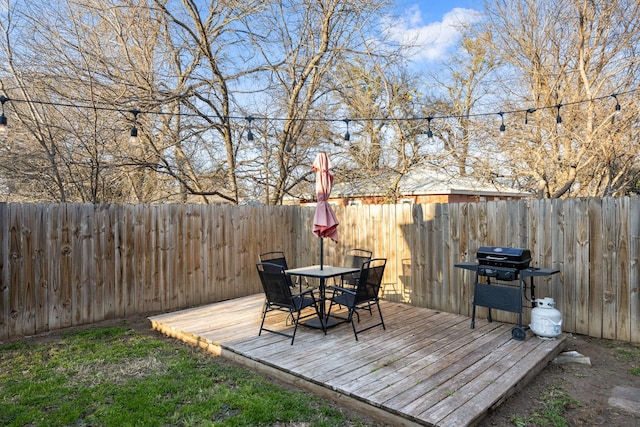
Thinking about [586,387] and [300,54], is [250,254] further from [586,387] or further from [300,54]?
[586,387]

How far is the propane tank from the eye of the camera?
391 cm

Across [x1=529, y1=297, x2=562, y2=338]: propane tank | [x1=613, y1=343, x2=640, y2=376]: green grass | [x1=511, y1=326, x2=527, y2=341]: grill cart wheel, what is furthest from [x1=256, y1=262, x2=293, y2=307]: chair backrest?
[x1=613, y1=343, x2=640, y2=376]: green grass

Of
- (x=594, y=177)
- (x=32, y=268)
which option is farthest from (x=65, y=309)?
(x=594, y=177)

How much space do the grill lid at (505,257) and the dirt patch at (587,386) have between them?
1.02 meters

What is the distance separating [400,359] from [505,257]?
166cm

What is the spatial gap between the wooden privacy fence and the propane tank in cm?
58

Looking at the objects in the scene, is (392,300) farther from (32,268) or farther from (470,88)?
(470,88)

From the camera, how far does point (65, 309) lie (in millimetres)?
4832

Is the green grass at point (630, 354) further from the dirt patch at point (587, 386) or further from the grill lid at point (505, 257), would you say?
the grill lid at point (505, 257)

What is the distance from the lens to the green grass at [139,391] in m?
2.69

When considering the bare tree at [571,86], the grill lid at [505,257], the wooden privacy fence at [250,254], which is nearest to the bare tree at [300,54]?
the wooden privacy fence at [250,254]

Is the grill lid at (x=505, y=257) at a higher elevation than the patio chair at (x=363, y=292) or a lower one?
higher

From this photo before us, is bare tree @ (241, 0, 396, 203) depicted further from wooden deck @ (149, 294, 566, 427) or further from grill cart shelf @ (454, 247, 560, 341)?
grill cart shelf @ (454, 247, 560, 341)

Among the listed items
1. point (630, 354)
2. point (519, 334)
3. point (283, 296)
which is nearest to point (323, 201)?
point (283, 296)
